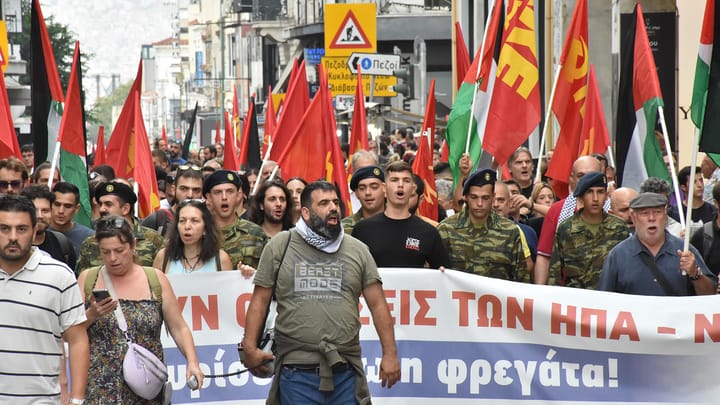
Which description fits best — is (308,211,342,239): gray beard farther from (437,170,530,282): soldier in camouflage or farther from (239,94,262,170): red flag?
(239,94,262,170): red flag

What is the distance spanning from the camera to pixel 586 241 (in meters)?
9.52

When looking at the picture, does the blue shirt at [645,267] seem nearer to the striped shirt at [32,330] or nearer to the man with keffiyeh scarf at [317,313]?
the man with keffiyeh scarf at [317,313]

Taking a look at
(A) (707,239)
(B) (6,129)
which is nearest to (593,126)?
(A) (707,239)

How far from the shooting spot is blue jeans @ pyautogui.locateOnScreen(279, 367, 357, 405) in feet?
25.0

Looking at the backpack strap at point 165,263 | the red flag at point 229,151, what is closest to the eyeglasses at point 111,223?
the backpack strap at point 165,263

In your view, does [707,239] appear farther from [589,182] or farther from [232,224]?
[232,224]

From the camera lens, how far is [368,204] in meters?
10.0

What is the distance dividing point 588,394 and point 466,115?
474 centimetres

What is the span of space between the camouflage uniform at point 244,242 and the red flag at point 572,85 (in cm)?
414

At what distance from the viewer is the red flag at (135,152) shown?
42.9 ft

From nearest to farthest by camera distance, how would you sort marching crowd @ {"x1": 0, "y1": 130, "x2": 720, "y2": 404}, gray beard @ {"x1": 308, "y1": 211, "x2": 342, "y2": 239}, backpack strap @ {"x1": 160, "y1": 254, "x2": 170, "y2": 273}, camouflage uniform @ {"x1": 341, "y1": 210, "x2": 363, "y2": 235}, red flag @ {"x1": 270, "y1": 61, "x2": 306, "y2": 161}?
1. marching crowd @ {"x1": 0, "y1": 130, "x2": 720, "y2": 404}
2. gray beard @ {"x1": 308, "y1": 211, "x2": 342, "y2": 239}
3. backpack strap @ {"x1": 160, "y1": 254, "x2": 170, "y2": 273}
4. camouflage uniform @ {"x1": 341, "y1": 210, "x2": 363, "y2": 235}
5. red flag @ {"x1": 270, "y1": 61, "x2": 306, "y2": 161}

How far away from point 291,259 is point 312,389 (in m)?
0.64

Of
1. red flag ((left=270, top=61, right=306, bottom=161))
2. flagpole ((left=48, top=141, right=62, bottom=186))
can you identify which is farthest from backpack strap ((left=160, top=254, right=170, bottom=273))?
red flag ((left=270, top=61, right=306, bottom=161))

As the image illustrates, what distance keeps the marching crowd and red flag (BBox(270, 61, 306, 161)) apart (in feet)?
7.16
